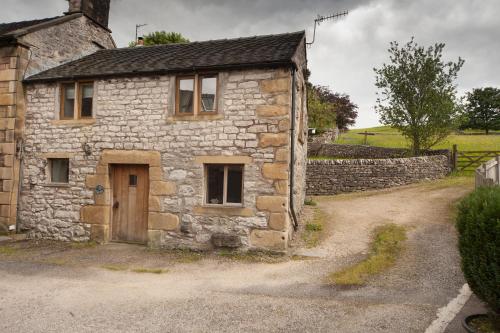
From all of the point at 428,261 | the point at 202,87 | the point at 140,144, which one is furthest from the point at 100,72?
the point at 428,261

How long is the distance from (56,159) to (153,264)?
16.6 feet

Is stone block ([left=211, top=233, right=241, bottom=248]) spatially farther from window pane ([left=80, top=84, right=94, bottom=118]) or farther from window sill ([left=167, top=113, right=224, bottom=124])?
window pane ([left=80, top=84, right=94, bottom=118])

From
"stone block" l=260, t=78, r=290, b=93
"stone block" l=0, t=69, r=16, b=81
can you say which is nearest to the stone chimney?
"stone block" l=0, t=69, r=16, b=81

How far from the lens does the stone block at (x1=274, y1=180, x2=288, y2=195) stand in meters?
8.42

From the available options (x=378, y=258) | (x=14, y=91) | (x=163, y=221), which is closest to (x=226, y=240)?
(x=163, y=221)

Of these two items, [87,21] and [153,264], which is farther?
[87,21]

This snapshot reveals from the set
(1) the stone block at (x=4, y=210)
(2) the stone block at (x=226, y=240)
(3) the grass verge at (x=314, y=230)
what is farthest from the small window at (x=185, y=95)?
(1) the stone block at (x=4, y=210)

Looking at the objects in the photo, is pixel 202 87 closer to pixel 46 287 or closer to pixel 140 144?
pixel 140 144

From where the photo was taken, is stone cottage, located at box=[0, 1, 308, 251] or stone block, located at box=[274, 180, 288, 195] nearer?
stone block, located at box=[274, 180, 288, 195]

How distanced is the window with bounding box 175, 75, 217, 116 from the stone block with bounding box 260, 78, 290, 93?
1361 mm

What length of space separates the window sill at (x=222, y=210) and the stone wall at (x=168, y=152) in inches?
1.0

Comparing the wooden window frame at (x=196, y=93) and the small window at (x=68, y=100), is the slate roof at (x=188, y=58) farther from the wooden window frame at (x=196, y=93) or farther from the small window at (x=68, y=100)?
the small window at (x=68, y=100)

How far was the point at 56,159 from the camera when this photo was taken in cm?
1053

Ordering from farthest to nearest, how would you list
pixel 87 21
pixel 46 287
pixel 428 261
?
1. pixel 87 21
2. pixel 428 261
3. pixel 46 287
